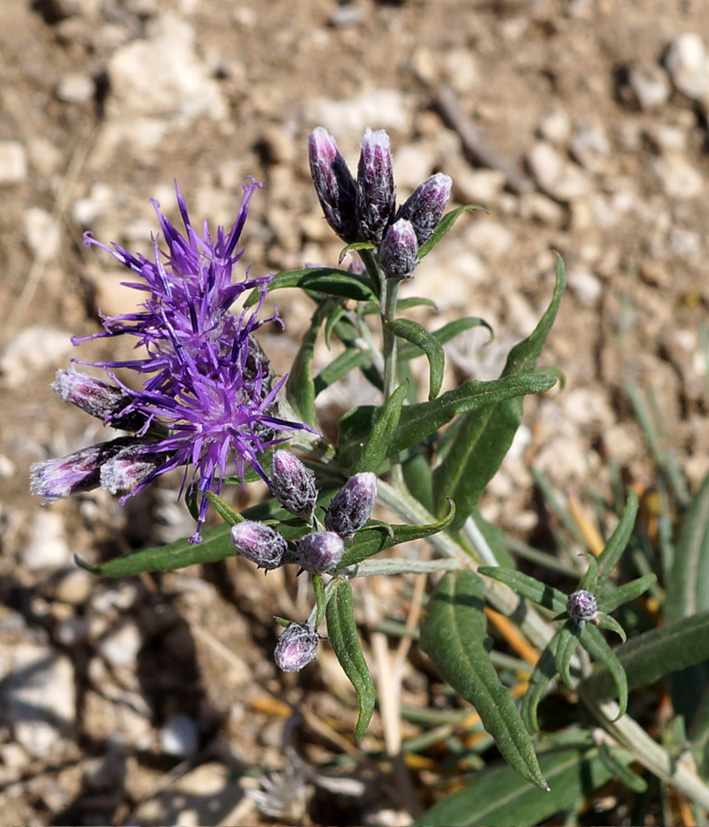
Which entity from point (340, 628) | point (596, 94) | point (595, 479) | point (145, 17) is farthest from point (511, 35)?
point (340, 628)

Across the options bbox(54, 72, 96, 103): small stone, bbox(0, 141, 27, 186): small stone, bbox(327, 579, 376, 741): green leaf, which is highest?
bbox(54, 72, 96, 103): small stone

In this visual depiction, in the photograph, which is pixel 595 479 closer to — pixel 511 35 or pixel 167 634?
pixel 167 634

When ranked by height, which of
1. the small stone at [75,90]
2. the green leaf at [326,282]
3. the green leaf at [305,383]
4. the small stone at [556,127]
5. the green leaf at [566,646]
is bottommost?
the green leaf at [566,646]

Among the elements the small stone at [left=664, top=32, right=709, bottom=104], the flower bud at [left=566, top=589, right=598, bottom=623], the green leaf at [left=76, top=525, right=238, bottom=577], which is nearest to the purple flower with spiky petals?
the green leaf at [left=76, top=525, right=238, bottom=577]

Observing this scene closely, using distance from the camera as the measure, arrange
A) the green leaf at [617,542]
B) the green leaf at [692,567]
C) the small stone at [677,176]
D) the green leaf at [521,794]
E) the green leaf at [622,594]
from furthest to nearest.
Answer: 1. the small stone at [677,176]
2. the green leaf at [692,567]
3. the green leaf at [521,794]
4. the green leaf at [617,542]
5. the green leaf at [622,594]

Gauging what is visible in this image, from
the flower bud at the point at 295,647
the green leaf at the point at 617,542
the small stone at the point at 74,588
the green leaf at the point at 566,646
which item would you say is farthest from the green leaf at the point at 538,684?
the small stone at the point at 74,588

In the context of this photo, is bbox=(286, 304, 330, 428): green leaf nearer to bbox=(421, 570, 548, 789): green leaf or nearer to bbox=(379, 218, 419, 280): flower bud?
bbox=(379, 218, 419, 280): flower bud

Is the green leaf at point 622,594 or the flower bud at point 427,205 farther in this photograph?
the green leaf at point 622,594

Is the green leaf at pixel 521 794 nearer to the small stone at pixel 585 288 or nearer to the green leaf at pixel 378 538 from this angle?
the green leaf at pixel 378 538
